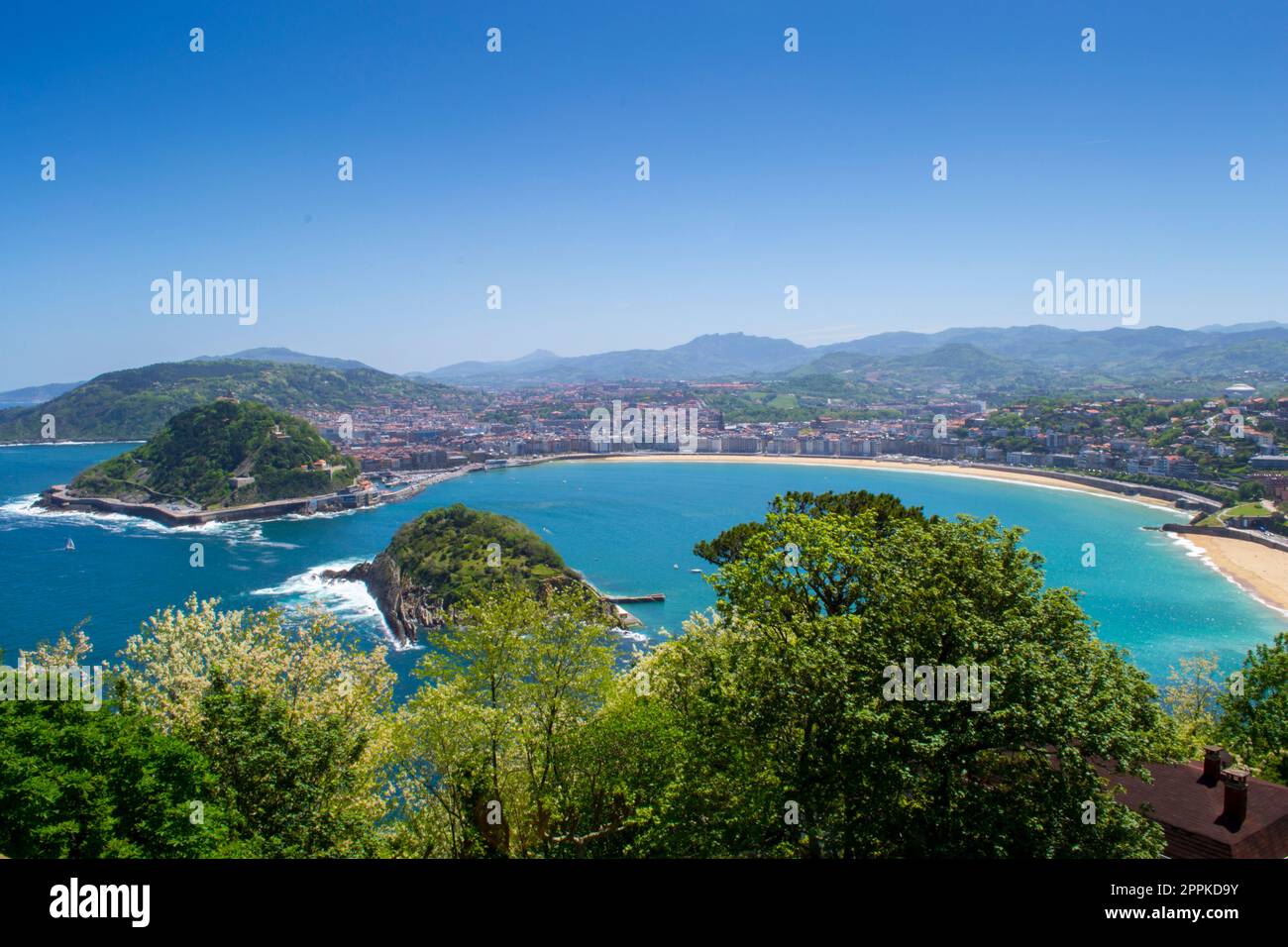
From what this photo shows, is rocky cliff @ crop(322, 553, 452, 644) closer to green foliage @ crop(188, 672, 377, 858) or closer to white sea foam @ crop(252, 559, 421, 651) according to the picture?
white sea foam @ crop(252, 559, 421, 651)

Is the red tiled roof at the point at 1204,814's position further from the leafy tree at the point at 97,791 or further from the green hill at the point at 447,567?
the green hill at the point at 447,567

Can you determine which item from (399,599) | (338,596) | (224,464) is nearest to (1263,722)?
(399,599)

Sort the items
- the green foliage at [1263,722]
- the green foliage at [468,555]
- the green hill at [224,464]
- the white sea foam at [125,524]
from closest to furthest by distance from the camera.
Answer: the green foliage at [1263,722] < the green foliage at [468,555] < the white sea foam at [125,524] < the green hill at [224,464]

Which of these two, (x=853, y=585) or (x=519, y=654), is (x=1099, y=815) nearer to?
(x=853, y=585)

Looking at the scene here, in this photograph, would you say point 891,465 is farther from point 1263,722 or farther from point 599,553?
point 1263,722

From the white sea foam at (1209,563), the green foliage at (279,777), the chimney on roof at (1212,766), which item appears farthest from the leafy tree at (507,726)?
the white sea foam at (1209,563)
